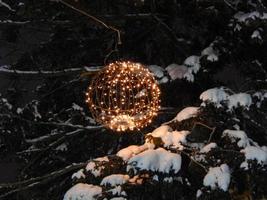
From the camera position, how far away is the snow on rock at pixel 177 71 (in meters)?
6.23

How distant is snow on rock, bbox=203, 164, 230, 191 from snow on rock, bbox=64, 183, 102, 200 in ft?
3.14

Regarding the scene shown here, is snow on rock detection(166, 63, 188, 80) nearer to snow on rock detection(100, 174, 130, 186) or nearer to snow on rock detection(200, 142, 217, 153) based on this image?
snow on rock detection(200, 142, 217, 153)

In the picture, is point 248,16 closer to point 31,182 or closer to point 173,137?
point 173,137

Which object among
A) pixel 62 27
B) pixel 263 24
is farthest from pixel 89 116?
pixel 263 24

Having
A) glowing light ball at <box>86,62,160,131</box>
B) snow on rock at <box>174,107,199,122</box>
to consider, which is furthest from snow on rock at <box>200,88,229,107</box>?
glowing light ball at <box>86,62,160,131</box>

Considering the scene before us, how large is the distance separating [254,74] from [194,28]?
0.98m

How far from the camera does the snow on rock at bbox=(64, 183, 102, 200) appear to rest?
192 inches

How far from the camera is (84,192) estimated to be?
494cm

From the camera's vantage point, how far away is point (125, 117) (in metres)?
4.87

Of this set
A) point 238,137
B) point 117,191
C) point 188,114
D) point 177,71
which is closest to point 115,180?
point 117,191

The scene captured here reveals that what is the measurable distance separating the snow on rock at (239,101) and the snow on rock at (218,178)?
835 mm

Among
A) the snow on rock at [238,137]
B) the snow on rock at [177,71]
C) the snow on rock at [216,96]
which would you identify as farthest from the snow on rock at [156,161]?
the snow on rock at [177,71]

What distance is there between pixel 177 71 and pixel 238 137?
1475mm

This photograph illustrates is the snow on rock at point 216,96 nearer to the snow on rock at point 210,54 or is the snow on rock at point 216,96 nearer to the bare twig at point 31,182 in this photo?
the snow on rock at point 210,54
